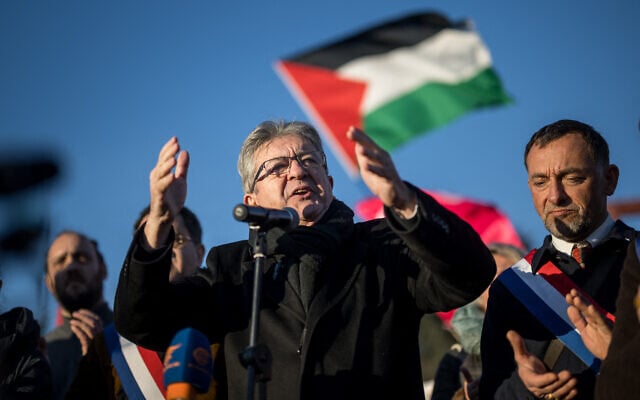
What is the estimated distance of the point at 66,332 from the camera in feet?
22.4

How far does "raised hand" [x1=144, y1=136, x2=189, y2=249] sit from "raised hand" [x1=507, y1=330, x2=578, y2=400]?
1.56m

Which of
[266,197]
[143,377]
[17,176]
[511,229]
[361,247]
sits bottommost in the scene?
[511,229]

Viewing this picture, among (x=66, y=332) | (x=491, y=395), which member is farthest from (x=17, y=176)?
(x=491, y=395)

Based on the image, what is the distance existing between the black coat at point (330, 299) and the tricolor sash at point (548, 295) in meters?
0.82

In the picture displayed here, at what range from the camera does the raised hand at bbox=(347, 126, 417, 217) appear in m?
3.79

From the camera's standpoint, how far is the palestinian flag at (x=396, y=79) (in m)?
14.8

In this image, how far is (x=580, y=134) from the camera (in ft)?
17.1

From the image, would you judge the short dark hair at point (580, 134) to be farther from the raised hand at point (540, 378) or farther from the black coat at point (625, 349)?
the black coat at point (625, 349)

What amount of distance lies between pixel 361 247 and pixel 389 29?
11.6 metres

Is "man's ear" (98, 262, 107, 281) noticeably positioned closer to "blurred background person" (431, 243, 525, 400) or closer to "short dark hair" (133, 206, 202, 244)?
"short dark hair" (133, 206, 202, 244)

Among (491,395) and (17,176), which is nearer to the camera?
(491,395)

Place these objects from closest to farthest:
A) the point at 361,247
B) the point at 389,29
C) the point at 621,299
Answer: the point at 621,299 < the point at 361,247 < the point at 389,29

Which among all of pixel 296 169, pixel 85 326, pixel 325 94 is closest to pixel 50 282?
pixel 85 326

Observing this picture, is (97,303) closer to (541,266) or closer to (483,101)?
(541,266)
